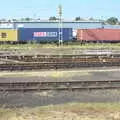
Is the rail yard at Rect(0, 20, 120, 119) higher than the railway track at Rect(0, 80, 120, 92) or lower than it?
lower

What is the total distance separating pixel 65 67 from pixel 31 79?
5668 millimetres

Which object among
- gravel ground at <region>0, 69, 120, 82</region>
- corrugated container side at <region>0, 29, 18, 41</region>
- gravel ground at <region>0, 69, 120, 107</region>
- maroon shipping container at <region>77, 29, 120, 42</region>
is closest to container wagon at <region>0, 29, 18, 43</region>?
corrugated container side at <region>0, 29, 18, 41</region>

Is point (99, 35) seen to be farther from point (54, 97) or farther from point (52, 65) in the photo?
point (54, 97)

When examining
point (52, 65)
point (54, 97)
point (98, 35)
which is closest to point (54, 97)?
point (54, 97)

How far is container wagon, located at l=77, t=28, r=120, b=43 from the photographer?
210 feet

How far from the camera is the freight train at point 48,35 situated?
62594 mm

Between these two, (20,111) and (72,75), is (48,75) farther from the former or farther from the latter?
(20,111)

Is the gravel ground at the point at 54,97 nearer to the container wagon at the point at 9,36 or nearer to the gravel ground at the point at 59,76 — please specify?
the gravel ground at the point at 59,76

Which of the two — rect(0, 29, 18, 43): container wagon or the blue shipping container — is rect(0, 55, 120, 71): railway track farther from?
the blue shipping container

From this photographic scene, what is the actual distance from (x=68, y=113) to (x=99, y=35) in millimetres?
51851

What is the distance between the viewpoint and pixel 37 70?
27953 millimetres

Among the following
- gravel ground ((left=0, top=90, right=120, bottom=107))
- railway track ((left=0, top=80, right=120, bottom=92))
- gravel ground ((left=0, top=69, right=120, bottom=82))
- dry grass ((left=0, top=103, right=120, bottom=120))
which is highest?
dry grass ((left=0, top=103, right=120, bottom=120))

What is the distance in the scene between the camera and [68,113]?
1384 centimetres

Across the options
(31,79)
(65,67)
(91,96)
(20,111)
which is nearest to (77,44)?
(65,67)
